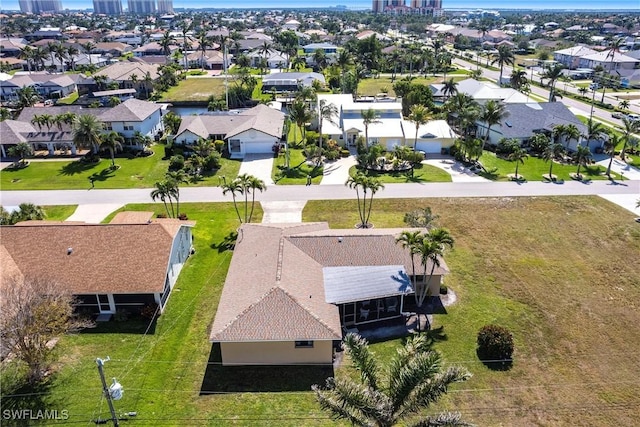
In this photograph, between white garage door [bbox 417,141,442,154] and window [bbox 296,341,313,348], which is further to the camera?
white garage door [bbox 417,141,442,154]

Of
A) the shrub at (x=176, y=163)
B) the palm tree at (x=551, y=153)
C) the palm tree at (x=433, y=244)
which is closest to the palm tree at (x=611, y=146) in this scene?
the palm tree at (x=551, y=153)

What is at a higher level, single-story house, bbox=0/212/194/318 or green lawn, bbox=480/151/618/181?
single-story house, bbox=0/212/194/318

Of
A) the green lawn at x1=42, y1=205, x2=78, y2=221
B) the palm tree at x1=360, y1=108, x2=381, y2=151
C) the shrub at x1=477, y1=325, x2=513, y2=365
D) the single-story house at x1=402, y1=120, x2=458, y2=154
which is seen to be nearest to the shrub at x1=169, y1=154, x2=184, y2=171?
the green lawn at x1=42, y1=205, x2=78, y2=221

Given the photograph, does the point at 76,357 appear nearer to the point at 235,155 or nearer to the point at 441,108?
the point at 235,155

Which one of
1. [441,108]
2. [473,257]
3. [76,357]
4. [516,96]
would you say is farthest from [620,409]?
[516,96]

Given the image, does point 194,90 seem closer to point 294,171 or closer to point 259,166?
point 259,166

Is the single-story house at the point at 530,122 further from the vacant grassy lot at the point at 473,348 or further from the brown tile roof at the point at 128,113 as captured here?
the brown tile roof at the point at 128,113

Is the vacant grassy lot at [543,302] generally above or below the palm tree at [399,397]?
below

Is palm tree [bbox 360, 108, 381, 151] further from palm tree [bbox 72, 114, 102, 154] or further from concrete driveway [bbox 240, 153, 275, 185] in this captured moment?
palm tree [bbox 72, 114, 102, 154]
